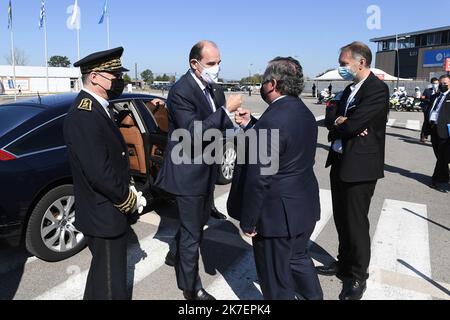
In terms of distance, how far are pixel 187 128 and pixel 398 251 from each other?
283cm

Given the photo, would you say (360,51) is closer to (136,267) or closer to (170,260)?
(170,260)

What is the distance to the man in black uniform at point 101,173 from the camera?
224 centimetres

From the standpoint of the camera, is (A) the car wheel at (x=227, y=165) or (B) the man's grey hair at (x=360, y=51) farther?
(A) the car wheel at (x=227, y=165)

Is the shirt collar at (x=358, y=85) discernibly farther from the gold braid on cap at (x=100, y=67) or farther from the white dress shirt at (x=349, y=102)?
the gold braid on cap at (x=100, y=67)

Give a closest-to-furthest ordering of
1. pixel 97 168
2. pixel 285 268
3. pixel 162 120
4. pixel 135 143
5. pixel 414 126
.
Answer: pixel 97 168
pixel 285 268
pixel 135 143
pixel 162 120
pixel 414 126

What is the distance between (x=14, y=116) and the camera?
398 centimetres

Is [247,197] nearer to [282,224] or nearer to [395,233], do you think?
[282,224]

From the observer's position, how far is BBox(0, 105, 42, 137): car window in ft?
12.4

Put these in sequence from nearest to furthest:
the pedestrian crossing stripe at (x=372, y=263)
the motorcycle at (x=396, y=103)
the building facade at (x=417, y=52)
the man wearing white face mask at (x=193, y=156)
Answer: the man wearing white face mask at (x=193, y=156), the pedestrian crossing stripe at (x=372, y=263), the motorcycle at (x=396, y=103), the building facade at (x=417, y=52)

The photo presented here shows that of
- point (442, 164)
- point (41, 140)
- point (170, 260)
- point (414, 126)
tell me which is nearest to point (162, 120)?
point (41, 140)

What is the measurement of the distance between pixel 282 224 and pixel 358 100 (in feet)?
4.52

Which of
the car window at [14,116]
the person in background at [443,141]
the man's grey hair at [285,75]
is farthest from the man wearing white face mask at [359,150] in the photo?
the person in background at [443,141]

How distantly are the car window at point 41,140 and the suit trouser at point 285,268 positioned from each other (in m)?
2.38

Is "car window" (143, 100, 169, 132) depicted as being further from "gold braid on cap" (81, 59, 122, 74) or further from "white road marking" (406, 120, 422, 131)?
"white road marking" (406, 120, 422, 131)
